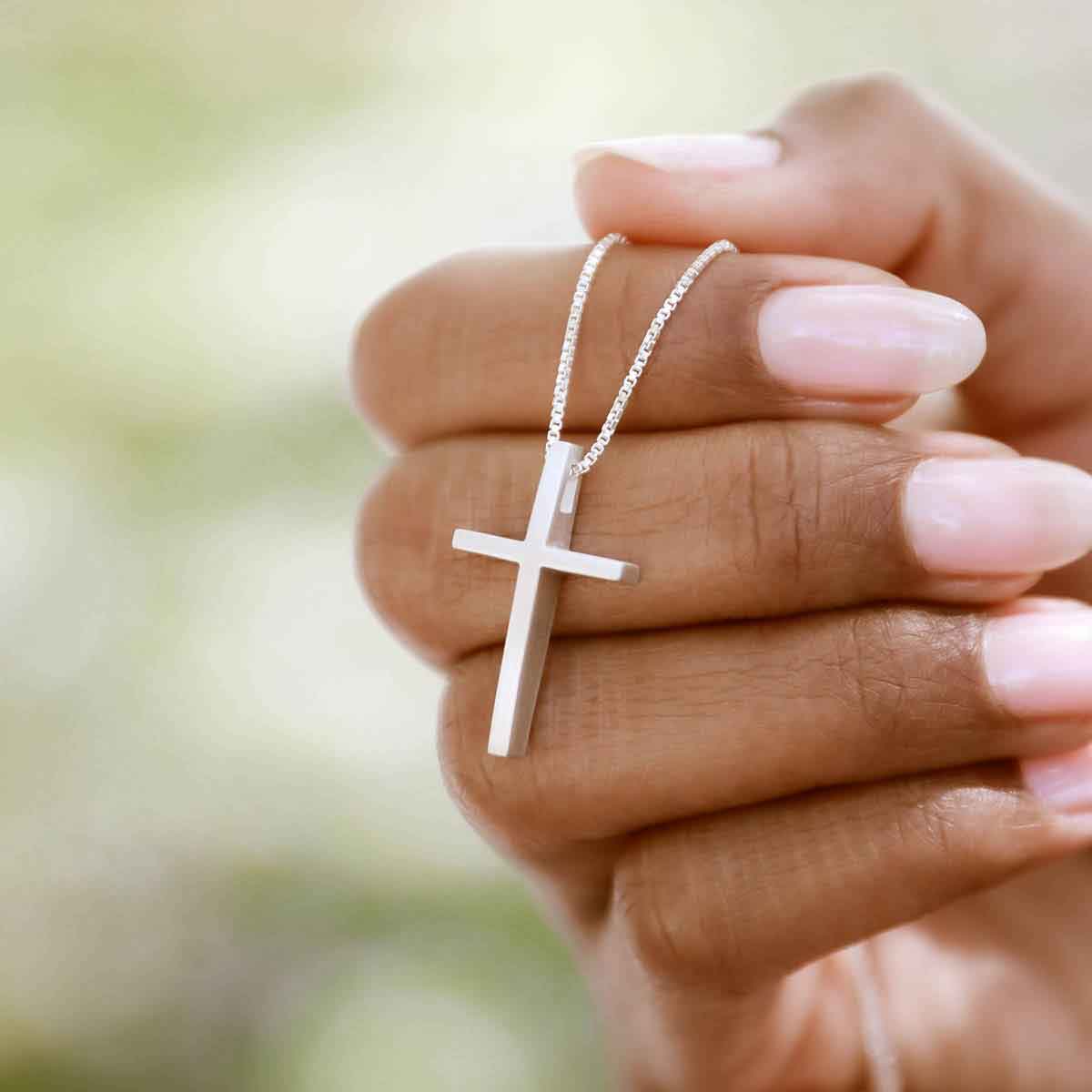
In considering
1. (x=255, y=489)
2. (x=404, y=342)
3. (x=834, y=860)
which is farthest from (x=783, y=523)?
(x=255, y=489)

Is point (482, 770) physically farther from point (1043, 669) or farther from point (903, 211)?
point (903, 211)

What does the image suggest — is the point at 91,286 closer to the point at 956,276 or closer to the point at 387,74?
the point at 387,74

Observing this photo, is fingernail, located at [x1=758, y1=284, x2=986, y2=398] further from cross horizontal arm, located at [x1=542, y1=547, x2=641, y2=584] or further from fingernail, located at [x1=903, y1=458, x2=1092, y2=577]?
cross horizontal arm, located at [x1=542, y1=547, x2=641, y2=584]

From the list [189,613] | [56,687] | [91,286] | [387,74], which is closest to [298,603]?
[189,613]

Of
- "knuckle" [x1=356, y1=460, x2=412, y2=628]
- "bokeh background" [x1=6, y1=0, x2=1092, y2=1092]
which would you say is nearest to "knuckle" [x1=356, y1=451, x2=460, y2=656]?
"knuckle" [x1=356, y1=460, x2=412, y2=628]

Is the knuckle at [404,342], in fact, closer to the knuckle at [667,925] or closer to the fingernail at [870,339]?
the fingernail at [870,339]

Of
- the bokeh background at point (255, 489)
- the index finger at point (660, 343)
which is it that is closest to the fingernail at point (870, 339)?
the index finger at point (660, 343)
